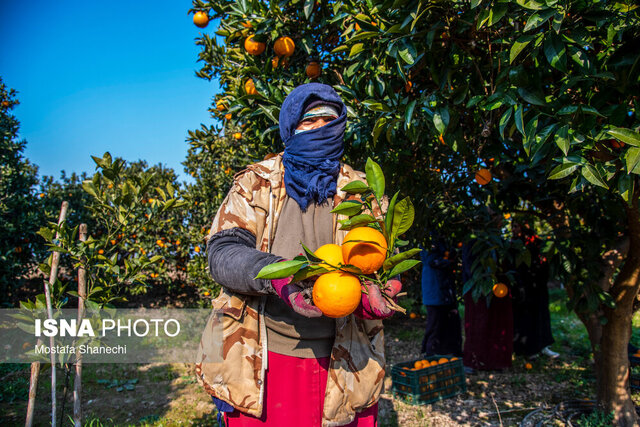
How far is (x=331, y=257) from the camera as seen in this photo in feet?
3.47

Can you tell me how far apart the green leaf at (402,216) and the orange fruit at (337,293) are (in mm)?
178

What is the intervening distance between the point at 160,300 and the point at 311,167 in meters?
6.76

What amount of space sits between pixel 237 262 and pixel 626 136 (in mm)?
1184

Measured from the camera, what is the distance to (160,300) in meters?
7.36

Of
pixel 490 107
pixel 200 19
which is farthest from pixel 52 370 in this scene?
pixel 200 19

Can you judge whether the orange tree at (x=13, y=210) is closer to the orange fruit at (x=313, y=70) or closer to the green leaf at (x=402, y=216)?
the orange fruit at (x=313, y=70)

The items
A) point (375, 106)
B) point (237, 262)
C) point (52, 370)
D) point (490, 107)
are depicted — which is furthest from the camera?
point (52, 370)

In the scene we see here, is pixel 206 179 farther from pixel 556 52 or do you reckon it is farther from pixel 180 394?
pixel 556 52

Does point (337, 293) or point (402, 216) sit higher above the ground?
point (402, 216)

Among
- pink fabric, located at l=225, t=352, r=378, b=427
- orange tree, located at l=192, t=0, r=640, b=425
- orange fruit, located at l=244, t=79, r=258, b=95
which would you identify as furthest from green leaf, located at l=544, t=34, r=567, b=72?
orange fruit, located at l=244, t=79, r=258, b=95

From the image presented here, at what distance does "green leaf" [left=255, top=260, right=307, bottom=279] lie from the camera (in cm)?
92

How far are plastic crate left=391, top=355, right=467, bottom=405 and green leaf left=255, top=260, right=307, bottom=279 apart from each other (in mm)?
3276

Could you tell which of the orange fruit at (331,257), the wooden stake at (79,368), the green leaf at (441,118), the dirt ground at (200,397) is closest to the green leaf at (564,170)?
the green leaf at (441,118)

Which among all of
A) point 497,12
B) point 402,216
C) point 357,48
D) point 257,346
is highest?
point 357,48
